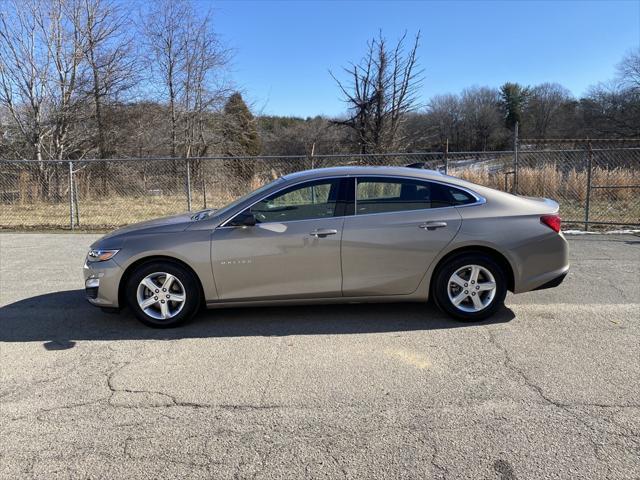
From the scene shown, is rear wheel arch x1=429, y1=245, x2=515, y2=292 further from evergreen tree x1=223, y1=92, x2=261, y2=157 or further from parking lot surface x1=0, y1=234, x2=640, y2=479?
evergreen tree x1=223, y1=92, x2=261, y2=157

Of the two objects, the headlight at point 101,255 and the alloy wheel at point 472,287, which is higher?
the headlight at point 101,255

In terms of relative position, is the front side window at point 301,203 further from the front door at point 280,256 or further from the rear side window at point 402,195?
the rear side window at point 402,195

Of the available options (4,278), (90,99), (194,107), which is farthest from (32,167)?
(4,278)

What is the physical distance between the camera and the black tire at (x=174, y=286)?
461 cm

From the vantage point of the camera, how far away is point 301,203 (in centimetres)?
476

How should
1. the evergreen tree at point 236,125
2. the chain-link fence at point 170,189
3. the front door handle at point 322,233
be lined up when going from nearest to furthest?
the front door handle at point 322,233 < the chain-link fence at point 170,189 < the evergreen tree at point 236,125

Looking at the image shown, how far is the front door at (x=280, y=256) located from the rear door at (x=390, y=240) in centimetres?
15

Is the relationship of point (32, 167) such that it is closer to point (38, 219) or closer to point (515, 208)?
point (38, 219)

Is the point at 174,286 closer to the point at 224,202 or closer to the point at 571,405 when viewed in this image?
the point at 571,405

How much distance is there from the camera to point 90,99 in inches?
788

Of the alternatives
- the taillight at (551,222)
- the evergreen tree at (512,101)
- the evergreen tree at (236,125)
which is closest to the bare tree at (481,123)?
the evergreen tree at (512,101)

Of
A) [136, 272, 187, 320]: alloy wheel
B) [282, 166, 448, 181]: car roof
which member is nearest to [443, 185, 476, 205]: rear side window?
[282, 166, 448, 181]: car roof

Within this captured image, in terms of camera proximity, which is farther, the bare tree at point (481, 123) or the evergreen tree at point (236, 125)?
the bare tree at point (481, 123)

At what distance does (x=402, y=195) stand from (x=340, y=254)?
912mm
